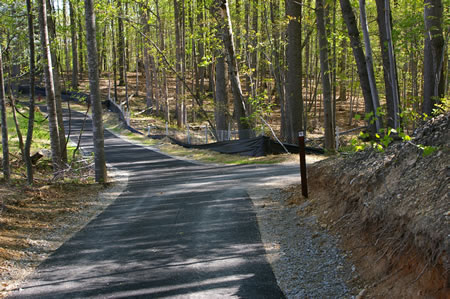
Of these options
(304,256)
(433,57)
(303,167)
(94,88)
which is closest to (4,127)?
(94,88)

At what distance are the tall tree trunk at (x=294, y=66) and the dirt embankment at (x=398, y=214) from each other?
13237 mm

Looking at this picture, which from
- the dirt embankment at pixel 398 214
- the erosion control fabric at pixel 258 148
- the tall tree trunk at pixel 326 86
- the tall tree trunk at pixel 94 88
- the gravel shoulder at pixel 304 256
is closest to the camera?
the dirt embankment at pixel 398 214

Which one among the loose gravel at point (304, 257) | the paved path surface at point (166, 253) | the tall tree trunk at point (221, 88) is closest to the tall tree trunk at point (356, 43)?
the paved path surface at point (166, 253)

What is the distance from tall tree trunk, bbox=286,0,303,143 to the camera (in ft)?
69.0

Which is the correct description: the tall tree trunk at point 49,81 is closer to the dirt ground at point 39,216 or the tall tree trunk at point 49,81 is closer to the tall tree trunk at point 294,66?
the dirt ground at point 39,216

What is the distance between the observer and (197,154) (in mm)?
25125

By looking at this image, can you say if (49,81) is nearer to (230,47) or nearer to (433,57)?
(230,47)

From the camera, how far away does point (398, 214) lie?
5.41 meters

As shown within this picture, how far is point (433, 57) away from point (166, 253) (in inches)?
397

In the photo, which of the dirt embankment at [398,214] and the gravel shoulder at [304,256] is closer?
the dirt embankment at [398,214]

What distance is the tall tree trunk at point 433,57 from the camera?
12.3 meters

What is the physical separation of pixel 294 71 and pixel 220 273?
16.9m

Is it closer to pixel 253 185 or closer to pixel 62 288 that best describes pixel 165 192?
pixel 253 185

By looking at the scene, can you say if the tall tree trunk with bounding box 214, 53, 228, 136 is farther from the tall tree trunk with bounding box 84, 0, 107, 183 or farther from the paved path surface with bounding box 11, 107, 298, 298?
the paved path surface with bounding box 11, 107, 298, 298
